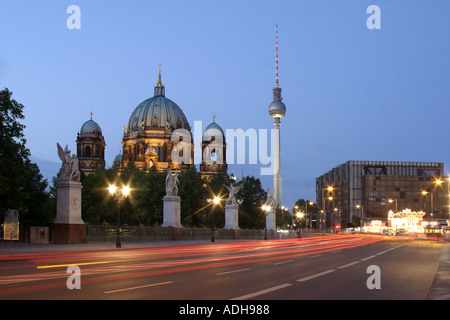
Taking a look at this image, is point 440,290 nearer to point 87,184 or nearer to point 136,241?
point 136,241

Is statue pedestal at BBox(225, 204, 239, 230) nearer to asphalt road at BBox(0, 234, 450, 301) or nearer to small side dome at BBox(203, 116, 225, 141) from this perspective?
asphalt road at BBox(0, 234, 450, 301)

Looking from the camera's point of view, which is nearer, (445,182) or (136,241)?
(136,241)

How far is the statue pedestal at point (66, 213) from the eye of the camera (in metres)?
38.3

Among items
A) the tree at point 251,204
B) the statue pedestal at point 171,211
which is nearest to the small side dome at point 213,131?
the tree at point 251,204

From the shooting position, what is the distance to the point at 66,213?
38.1 m

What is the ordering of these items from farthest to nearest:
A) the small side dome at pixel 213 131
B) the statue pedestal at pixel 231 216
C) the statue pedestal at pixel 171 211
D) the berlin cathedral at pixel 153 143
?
the small side dome at pixel 213 131, the berlin cathedral at pixel 153 143, the statue pedestal at pixel 231 216, the statue pedestal at pixel 171 211

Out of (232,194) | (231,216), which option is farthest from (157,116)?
(232,194)

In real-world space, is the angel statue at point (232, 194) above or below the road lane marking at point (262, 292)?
above

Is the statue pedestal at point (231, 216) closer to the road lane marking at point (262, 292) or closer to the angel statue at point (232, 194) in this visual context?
the angel statue at point (232, 194)

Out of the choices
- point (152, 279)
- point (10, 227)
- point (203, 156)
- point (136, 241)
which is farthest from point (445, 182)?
point (152, 279)

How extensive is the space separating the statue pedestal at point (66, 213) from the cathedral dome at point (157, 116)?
12637cm

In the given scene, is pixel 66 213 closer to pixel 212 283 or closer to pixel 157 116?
pixel 212 283
